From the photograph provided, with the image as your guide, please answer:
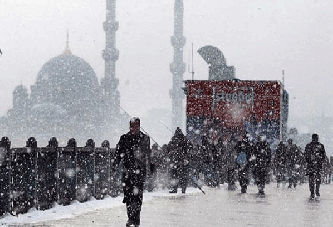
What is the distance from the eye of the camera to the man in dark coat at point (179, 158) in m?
18.8

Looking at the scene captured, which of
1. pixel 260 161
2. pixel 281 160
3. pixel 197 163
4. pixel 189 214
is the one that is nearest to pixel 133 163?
pixel 189 214

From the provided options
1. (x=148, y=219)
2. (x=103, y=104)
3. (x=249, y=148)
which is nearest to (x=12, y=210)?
(x=148, y=219)

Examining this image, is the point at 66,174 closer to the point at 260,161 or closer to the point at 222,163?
the point at 260,161

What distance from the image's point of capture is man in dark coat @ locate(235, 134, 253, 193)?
19328mm

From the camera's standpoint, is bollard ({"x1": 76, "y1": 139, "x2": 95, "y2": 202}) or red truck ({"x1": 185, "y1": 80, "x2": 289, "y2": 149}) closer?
bollard ({"x1": 76, "y1": 139, "x2": 95, "y2": 202})

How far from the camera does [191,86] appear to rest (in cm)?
5125

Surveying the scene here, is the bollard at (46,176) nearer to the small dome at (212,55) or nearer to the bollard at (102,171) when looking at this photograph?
the bollard at (102,171)

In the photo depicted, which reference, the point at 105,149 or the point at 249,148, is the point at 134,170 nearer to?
the point at 105,149

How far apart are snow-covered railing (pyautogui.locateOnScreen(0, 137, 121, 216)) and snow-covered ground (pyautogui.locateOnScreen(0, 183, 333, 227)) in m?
0.22

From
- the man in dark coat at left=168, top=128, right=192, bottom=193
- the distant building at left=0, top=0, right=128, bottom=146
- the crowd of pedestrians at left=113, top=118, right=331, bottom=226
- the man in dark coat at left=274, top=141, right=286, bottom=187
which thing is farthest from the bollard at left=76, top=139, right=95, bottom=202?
the distant building at left=0, top=0, right=128, bottom=146

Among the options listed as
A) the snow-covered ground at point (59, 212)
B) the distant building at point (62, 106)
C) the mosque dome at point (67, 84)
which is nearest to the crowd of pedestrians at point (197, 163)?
the snow-covered ground at point (59, 212)

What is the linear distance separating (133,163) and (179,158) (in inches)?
378

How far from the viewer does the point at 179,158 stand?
62.4 ft

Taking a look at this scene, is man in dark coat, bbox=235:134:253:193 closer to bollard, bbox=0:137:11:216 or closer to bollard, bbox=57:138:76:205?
bollard, bbox=57:138:76:205
